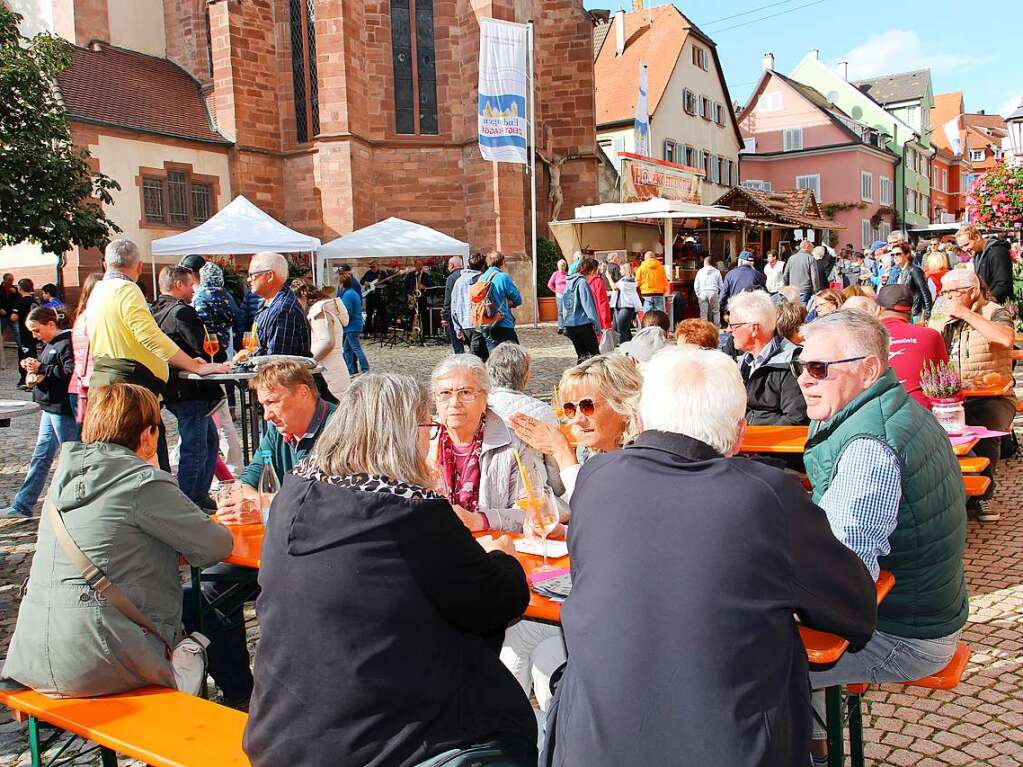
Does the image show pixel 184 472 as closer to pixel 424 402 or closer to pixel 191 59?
pixel 424 402

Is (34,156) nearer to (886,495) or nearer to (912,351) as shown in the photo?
(912,351)

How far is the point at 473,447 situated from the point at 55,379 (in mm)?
3928

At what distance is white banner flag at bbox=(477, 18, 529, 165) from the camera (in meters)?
18.6

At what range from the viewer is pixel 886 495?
2.31 m

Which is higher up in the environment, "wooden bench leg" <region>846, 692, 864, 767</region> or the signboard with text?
the signboard with text

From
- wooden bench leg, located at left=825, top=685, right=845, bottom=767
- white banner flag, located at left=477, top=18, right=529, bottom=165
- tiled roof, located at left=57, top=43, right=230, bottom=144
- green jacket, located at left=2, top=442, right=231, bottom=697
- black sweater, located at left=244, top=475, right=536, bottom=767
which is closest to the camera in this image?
black sweater, located at left=244, top=475, right=536, bottom=767

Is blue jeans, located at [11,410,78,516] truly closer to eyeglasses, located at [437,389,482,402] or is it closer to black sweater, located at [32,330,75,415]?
black sweater, located at [32,330,75,415]

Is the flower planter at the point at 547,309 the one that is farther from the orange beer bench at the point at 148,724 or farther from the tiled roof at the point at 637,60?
the orange beer bench at the point at 148,724

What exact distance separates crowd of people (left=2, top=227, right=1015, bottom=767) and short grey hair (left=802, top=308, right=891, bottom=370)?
1 centimetres

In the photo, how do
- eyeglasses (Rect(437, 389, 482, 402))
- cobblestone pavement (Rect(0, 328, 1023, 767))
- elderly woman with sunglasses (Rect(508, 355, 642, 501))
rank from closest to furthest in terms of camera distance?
cobblestone pavement (Rect(0, 328, 1023, 767)) < elderly woman with sunglasses (Rect(508, 355, 642, 501)) < eyeglasses (Rect(437, 389, 482, 402))

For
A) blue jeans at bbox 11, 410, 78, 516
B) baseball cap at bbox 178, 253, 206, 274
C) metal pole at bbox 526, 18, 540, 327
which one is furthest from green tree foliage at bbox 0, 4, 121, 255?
blue jeans at bbox 11, 410, 78, 516

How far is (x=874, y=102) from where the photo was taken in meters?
52.0

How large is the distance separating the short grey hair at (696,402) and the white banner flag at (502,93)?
17.2 metres

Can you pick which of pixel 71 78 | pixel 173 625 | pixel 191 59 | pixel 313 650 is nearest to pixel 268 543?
pixel 313 650
